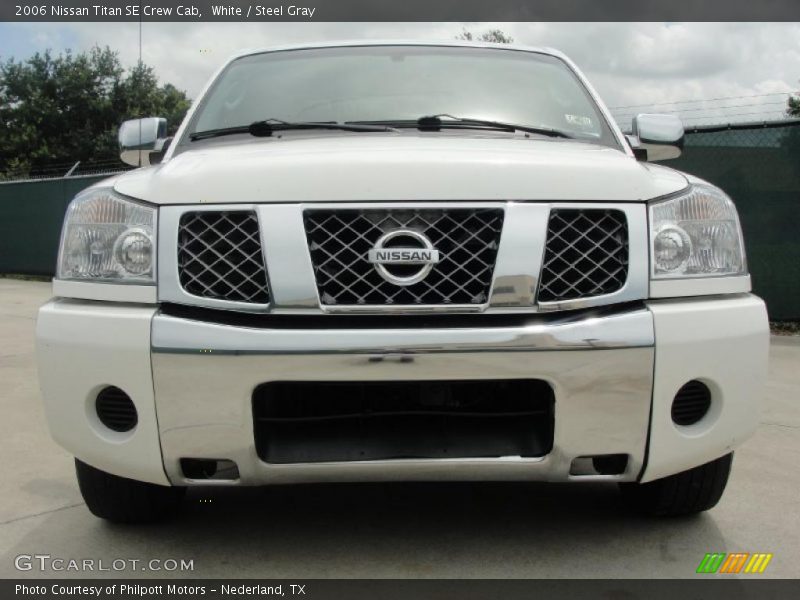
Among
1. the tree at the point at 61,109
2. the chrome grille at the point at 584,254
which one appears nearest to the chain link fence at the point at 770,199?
the chrome grille at the point at 584,254

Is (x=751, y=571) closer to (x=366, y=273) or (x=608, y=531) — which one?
(x=608, y=531)

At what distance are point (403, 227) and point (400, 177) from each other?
0.14 m

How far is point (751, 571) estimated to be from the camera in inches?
103

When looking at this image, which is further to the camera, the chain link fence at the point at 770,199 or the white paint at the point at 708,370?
the chain link fence at the point at 770,199

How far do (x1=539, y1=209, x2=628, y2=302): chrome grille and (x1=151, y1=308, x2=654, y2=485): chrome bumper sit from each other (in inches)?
3.4

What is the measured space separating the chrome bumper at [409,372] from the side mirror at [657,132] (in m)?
1.46

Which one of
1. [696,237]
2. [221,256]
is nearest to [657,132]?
[696,237]

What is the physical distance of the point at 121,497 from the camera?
2840mm

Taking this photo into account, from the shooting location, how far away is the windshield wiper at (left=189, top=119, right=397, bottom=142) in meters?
3.15

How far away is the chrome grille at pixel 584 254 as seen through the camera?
95.7 inches

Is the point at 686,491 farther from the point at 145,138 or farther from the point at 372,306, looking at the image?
the point at 145,138

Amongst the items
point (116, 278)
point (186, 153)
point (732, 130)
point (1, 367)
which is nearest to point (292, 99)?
point (186, 153)

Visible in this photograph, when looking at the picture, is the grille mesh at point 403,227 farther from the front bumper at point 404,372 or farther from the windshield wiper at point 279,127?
the windshield wiper at point 279,127

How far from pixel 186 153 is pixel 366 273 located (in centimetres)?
94
